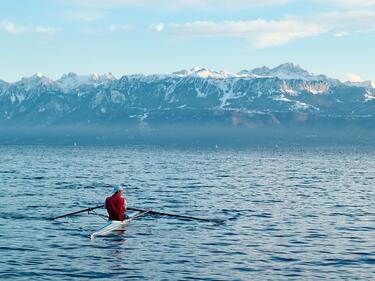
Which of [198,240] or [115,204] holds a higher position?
[115,204]

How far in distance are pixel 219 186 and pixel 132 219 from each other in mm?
37766

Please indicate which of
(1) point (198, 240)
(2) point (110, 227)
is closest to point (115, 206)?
(2) point (110, 227)

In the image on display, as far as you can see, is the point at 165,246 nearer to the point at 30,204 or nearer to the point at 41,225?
the point at 41,225

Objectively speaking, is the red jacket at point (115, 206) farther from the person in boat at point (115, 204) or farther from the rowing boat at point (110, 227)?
the rowing boat at point (110, 227)

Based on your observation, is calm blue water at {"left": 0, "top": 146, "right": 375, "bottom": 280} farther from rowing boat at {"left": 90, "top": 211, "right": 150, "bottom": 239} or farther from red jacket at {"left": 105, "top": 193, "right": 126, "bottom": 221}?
red jacket at {"left": 105, "top": 193, "right": 126, "bottom": 221}

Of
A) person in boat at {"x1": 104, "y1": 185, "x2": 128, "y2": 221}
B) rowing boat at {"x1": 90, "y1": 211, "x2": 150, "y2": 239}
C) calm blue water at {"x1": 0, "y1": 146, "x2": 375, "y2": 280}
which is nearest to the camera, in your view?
calm blue water at {"x1": 0, "y1": 146, "x2": 375, "y2": 280}

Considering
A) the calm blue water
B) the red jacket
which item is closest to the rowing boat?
the red jacket

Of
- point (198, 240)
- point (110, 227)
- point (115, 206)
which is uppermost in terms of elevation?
point (115, 206)

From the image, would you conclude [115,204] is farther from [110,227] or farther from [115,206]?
[110,227]

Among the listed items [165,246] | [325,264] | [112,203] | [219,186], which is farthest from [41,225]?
[219,186]

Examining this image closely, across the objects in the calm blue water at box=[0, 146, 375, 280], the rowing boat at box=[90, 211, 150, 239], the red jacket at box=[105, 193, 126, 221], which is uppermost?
the red jacket at box=[105, 193, 126, 221]

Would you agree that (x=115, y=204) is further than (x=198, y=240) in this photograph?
Yes

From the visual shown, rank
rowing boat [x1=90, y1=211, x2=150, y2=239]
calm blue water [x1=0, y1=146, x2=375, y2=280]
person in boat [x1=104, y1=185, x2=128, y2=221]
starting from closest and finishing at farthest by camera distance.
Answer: calm blue water [x1=0, y1=146, x2=375, y2=280] < rowing boat [x1=90, y1=211, x2=150, y2=239] < person in boat [x1=104, y1=185, x2=128, y2=221]

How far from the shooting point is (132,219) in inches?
1908
